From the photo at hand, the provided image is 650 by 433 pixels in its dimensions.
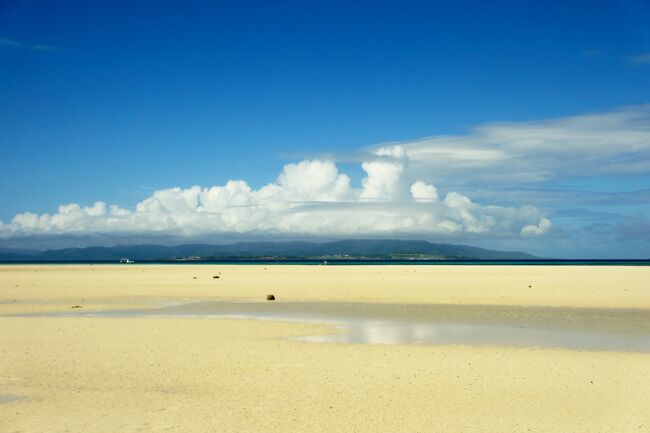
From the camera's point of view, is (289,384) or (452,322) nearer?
(289,384)

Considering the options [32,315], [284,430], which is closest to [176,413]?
[284,430]

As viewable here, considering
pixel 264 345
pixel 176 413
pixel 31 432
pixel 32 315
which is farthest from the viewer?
pixel 32 315

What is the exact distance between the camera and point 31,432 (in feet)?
33.9

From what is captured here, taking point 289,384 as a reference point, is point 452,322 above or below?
below

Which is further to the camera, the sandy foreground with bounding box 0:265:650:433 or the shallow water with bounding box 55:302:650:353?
the shallow water with bounding box 55:302:650:353

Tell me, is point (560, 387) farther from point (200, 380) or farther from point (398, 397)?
point (200, 380)

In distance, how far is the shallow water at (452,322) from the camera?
2045 cm

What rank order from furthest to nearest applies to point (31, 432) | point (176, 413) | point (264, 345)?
point (264, 345) < point (176, 413) < point (31, 432)

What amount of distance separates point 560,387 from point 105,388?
413 inches

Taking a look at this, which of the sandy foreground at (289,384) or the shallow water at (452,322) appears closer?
the sandy foreground at (289,384)

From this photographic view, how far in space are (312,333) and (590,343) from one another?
32.3 feet

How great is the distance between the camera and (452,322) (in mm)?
26062

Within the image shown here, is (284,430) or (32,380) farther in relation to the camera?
(32,380)

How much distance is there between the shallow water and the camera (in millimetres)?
20453
